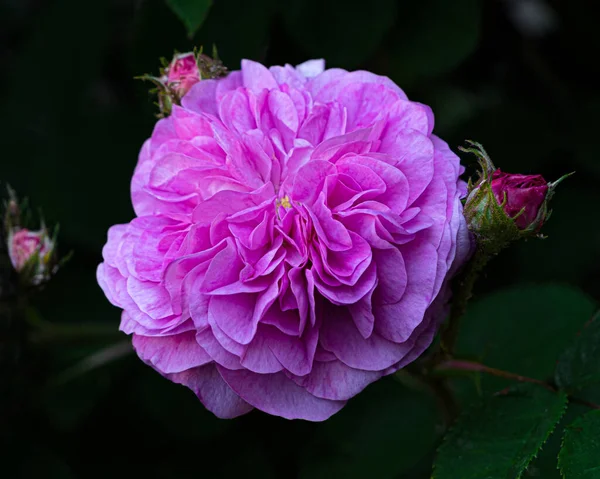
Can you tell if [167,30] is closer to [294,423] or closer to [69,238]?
[69,238]

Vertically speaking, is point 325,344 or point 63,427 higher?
point 325,344

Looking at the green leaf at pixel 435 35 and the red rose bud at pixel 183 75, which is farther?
the green leaf at pixel 435 35

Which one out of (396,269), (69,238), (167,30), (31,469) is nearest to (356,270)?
(396,269)

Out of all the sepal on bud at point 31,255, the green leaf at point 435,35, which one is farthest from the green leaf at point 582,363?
the sepal on bud at point 31,255

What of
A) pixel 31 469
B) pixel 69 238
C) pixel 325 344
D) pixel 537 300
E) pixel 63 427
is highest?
pixel 325 344

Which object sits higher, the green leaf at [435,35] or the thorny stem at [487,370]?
the green leaf at [435,35]

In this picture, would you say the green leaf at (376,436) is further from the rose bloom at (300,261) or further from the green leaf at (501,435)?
the rose bloom at (300,261)
